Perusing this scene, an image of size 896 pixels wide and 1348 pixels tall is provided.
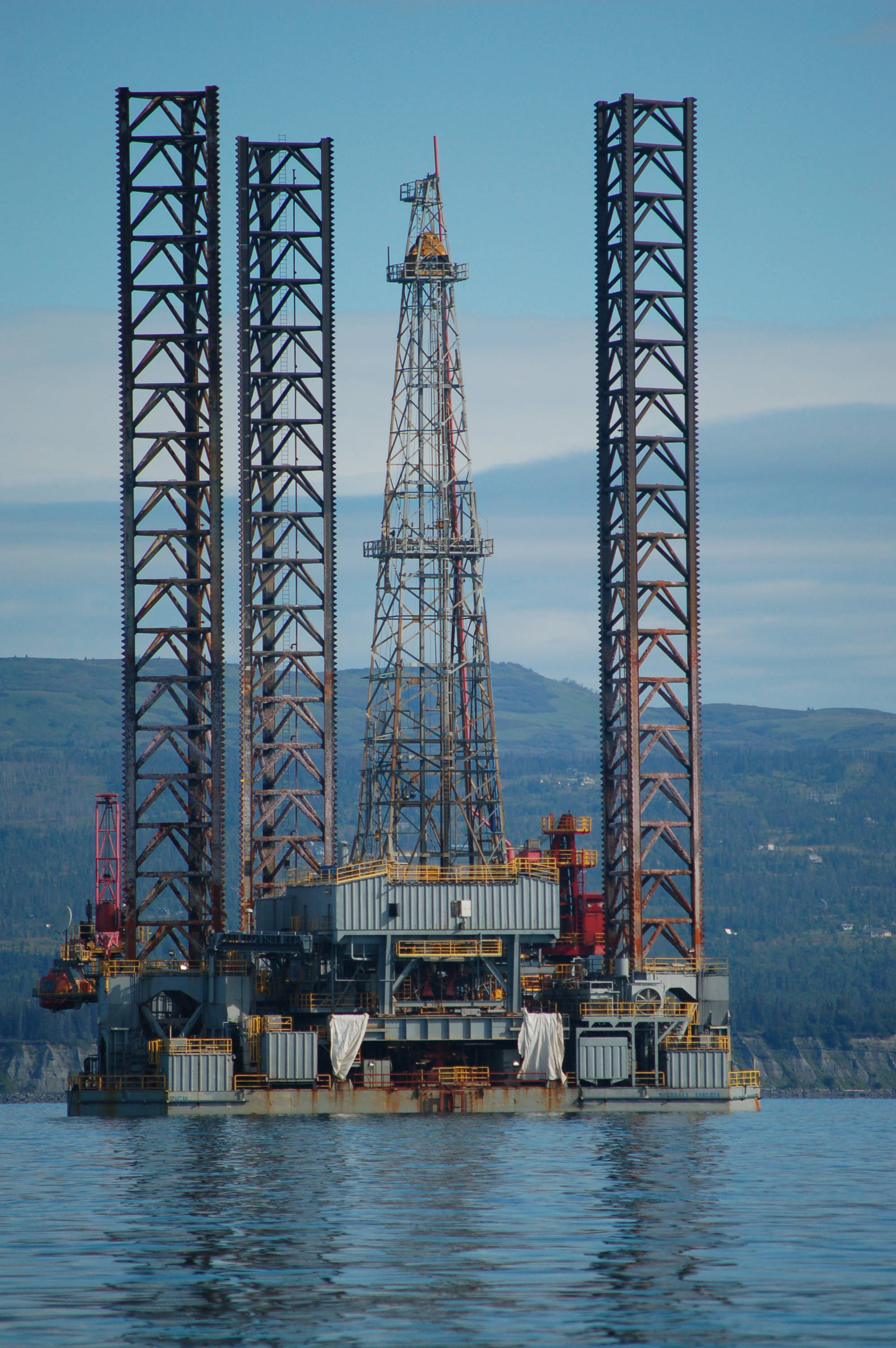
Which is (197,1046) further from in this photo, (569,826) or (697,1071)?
(569,826)

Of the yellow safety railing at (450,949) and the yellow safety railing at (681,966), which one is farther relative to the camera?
the yellow safety railing at (681,966)

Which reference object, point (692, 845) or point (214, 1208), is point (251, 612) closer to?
point (692, 845)

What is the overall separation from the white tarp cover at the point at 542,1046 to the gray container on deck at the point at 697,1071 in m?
4.83

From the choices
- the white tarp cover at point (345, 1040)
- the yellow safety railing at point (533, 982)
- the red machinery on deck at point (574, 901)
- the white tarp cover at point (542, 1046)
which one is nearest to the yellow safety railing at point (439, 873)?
the yellow safety railing at point (533, 982)

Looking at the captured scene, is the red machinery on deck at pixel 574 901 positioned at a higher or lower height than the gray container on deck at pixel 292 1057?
higher

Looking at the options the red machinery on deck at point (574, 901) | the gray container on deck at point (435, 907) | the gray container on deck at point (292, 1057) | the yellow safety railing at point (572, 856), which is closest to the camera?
the gray container on deck at point (292, 1057)

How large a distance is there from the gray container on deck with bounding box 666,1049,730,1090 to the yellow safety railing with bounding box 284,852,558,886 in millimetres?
9194

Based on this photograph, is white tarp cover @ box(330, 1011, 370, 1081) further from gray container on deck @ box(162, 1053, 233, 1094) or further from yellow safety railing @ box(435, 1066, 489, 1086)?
gray container on deck @ box(162, 1053, 233, 1094)

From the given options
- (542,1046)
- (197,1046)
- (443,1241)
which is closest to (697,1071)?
(542,1046)

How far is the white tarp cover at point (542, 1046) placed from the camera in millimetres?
90562

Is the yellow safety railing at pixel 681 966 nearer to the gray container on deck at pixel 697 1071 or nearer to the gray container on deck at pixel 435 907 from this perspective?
the gray container on deck at pixel 697 1071

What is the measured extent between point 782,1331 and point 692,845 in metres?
61.4

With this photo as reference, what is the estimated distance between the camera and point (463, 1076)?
300 ft

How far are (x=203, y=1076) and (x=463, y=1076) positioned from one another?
10807 millimetres
